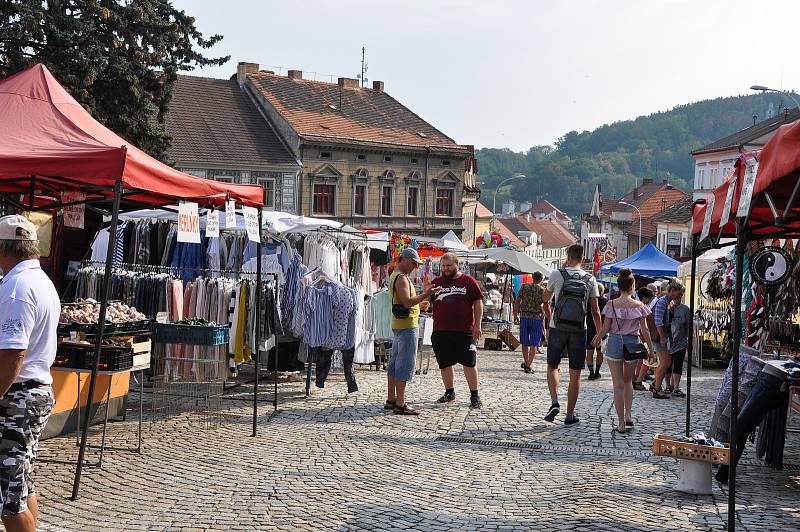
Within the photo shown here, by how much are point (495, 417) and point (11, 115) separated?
251 inches

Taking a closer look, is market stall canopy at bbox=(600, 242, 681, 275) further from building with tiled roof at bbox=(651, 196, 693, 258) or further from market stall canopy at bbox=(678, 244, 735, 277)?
building with tiled roof at bbox=(651, 196, 693, 258)

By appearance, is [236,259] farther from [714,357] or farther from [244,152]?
[244,152]

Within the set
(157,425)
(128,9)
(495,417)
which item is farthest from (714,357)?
(128,9)

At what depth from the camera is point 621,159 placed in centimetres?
17238

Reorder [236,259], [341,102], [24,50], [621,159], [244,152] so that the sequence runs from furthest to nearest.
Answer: [621,159], [341,102], [244,152], [24,50], [236,259]

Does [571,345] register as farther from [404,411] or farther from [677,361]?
[677,361]

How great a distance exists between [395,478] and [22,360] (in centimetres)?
392

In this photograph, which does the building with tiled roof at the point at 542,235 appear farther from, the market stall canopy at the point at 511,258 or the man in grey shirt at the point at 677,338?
the man in grey shirt at the point at 677,338

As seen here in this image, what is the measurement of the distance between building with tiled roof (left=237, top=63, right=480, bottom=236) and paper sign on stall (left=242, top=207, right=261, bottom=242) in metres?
40.7

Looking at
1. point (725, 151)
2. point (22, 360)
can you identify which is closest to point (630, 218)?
point (725, 151)

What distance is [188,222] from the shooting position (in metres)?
8.81

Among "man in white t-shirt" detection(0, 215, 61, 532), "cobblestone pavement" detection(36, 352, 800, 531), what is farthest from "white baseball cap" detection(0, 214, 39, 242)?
"cobblestone pavement" detection(36, 352, 800, 531)

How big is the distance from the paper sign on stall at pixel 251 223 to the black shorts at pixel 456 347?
2939mm

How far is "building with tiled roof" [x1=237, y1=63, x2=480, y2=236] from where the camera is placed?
51.5m
